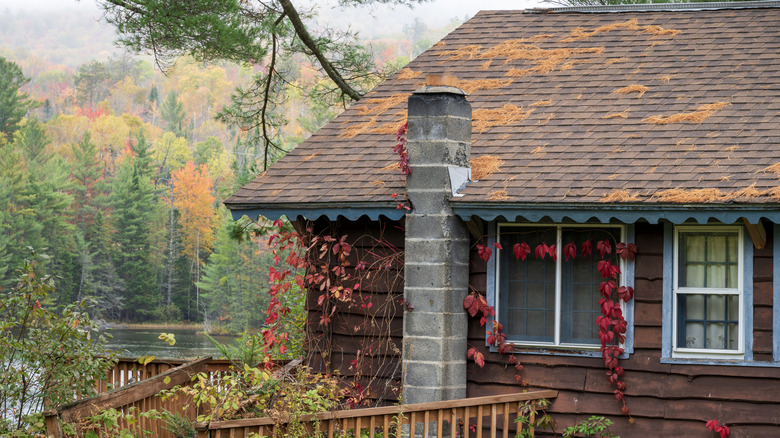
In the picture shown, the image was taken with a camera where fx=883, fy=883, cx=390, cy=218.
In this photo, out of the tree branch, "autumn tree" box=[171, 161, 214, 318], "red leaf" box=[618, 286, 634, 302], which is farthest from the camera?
"autumn tree" box=[171, 161, 214, 318]

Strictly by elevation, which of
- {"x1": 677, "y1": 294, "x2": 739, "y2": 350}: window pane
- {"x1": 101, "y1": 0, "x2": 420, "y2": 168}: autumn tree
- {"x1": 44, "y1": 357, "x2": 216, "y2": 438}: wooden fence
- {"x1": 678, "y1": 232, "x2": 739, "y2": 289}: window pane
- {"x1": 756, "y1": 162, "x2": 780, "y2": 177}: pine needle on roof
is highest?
{"x1": 101, "y1": 0, "x2": 420, "y2": 168}: autumn tree

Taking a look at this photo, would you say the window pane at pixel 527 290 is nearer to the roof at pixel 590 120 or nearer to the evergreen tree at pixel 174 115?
the roof at pixel 590 120

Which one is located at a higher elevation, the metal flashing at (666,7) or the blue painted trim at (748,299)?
the metal flashing at (666,7)

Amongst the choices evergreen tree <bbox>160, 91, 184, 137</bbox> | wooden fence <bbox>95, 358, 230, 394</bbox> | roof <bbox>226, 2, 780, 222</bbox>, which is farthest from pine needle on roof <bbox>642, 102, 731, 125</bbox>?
evergreen tree <bbox>160, 91, 184, 137</bbox>

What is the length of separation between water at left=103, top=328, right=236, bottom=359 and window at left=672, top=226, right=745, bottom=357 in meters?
30.2

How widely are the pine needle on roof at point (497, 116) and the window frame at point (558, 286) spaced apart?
137cm

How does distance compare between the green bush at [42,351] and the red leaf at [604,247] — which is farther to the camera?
the red leaf at [604,247]

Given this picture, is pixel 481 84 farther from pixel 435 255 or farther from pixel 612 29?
pixel 435 255

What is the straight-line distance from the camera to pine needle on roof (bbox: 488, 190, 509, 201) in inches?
306

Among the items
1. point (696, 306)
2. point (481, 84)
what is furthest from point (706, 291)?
point (481, 84)

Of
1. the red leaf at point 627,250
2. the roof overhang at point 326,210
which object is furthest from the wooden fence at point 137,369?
the red leaf at point 627,250

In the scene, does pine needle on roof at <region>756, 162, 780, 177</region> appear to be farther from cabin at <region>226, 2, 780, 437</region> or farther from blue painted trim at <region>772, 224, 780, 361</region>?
blue painted trim at <region>772, 224, 780, 361</region>

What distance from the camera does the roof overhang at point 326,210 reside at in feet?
26.8

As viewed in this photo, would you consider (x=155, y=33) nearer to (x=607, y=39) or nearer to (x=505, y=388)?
(x=607, y=39)
